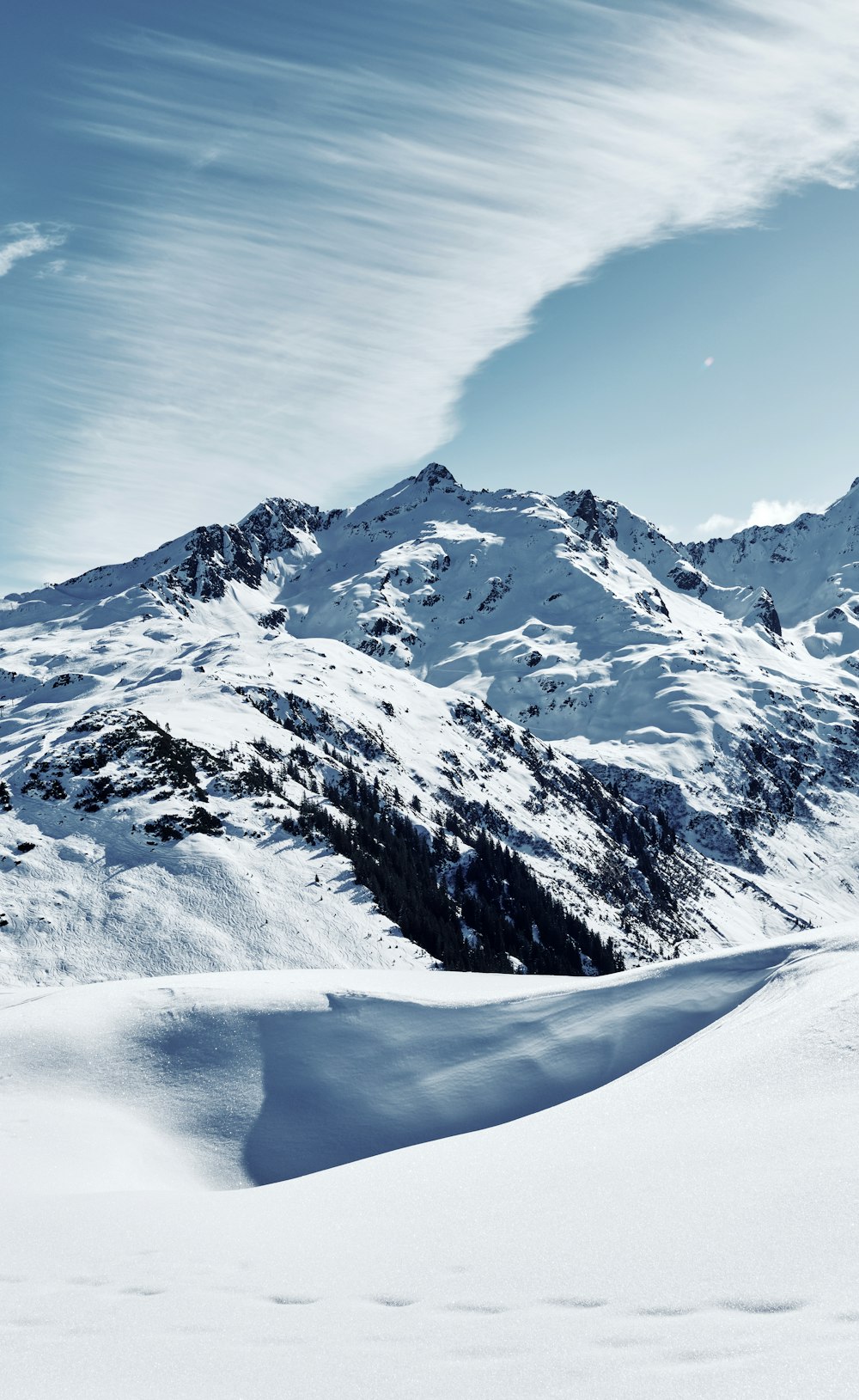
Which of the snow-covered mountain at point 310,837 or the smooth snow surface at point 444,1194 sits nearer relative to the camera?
the smooth snow surface at point 444,1194

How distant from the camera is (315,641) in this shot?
625 ft

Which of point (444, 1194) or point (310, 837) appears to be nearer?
point (444, 1194)

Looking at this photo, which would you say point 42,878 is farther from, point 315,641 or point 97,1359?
point 315,641

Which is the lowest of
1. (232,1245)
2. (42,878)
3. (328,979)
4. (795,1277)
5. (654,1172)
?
(42,878)

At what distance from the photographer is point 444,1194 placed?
10344 mm

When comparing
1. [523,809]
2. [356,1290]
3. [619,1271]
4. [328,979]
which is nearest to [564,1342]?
[619,1271]

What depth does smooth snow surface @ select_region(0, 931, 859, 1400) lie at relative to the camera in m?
6.08

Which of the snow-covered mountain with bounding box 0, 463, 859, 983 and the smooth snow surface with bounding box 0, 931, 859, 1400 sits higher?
the smooth snow surface with bounding box 0, 931, 859, 1400

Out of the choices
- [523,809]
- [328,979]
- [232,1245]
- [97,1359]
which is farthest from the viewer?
[523,809]

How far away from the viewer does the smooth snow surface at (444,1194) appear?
20.0 ft

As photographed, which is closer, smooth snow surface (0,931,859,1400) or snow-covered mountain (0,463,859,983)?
smooth snow surface (0,931,859,1400)

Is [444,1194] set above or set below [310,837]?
above

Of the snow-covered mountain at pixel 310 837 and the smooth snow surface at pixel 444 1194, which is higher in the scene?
the smooth snow surface at pixel 444 1194

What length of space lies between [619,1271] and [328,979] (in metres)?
16.9
